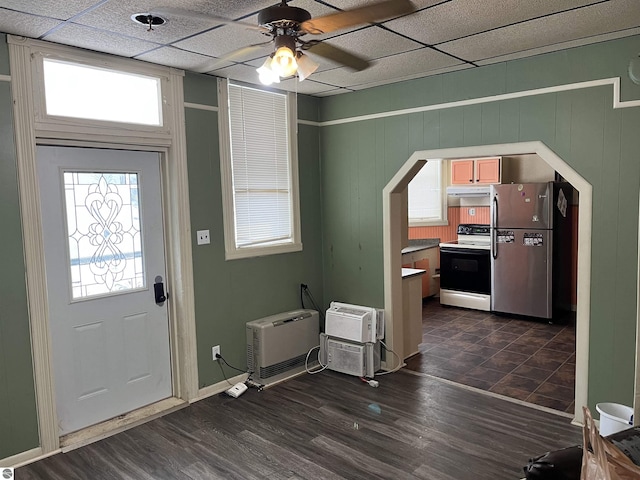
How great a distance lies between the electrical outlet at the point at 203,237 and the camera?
3.93 metres

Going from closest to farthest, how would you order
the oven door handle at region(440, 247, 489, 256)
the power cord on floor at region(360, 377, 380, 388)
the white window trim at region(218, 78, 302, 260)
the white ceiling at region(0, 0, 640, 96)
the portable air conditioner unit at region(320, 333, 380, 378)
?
the white ceiling at region(0, 0, 640, 96) < the white window trim at region(218, 78, 302, 260) < the power cord on floor at region(360, 377, 380, 388) < the portable air conditioner unit at region(320, 333, 380, 378) < the oven door handle at region(440, 247, 489, 256)

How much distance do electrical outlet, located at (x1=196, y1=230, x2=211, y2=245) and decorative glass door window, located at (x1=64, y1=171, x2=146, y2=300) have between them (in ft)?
1.48

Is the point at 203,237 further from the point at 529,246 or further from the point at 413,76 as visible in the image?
the point at 529,246

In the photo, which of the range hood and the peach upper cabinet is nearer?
the peach upper cabinet

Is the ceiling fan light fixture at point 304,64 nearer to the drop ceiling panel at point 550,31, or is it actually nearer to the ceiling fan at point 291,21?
the ceiling fan at point 291,21

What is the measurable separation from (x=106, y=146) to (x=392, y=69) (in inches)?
86.7

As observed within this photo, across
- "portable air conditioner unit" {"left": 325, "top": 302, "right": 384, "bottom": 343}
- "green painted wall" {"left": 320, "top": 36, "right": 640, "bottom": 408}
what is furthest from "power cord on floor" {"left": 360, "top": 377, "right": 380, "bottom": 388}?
"green painted wall" {"left": 320, "top": 36, "right": 640, "bottom": 408}

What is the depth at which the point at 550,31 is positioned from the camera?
9.86 feet

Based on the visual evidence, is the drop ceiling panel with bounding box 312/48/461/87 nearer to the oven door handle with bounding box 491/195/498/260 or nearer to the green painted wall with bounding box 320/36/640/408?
the green painted wall with bounding box 320/36/640/408

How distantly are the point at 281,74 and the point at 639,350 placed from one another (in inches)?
79.2

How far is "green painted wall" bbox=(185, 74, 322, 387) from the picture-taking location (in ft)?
12.9

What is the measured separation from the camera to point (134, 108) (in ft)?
11.7

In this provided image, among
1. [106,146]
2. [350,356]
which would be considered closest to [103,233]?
[106,146]

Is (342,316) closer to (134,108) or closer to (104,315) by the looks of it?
(104,315)
